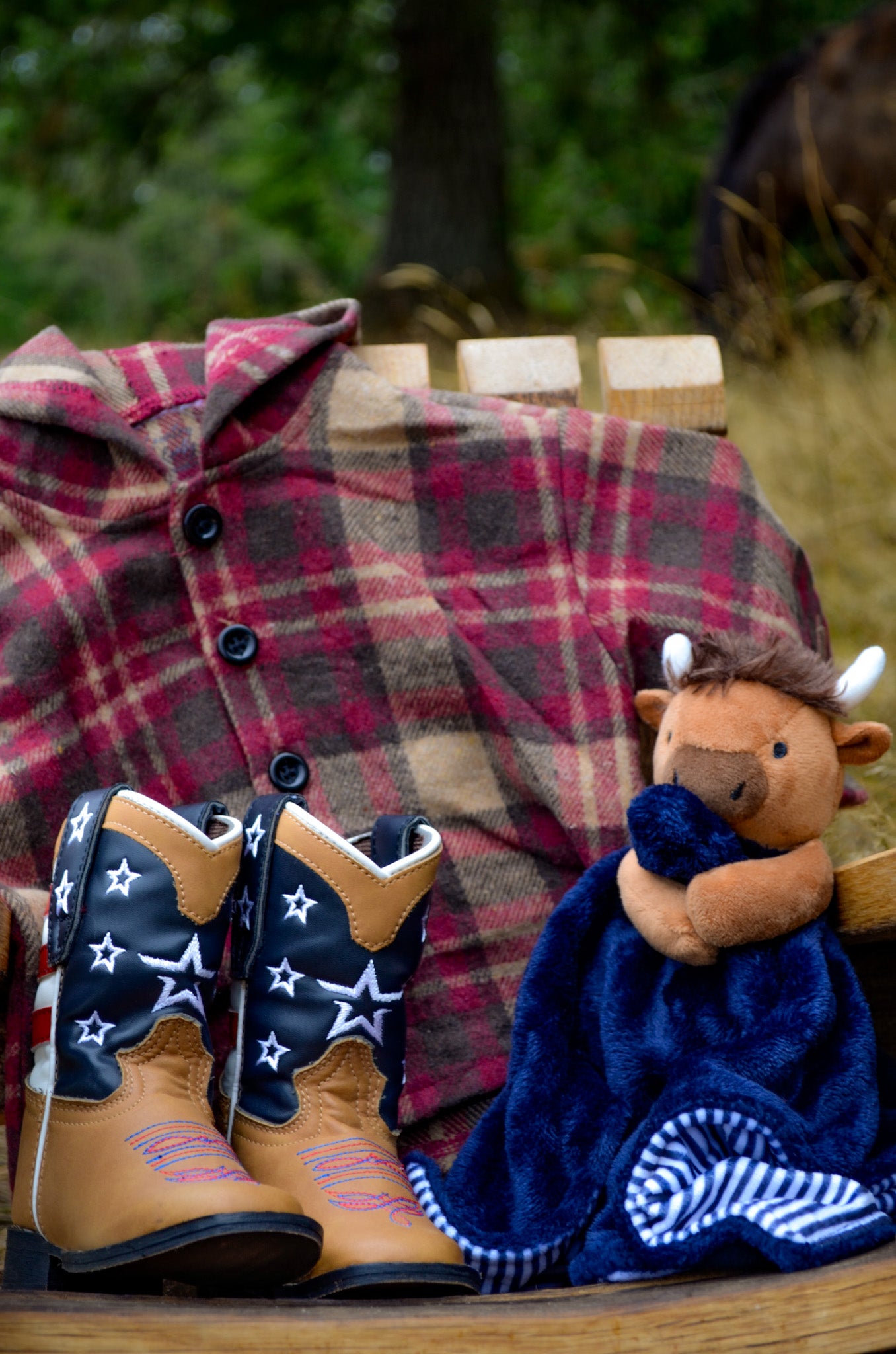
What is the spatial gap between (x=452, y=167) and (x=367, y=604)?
5.49 metres

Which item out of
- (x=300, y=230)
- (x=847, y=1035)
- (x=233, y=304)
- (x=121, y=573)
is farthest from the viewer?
(x=300, y=230)

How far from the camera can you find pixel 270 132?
11000mm

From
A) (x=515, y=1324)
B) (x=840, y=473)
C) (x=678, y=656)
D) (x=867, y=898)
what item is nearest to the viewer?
(x=515, y=1324)

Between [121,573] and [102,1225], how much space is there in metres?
0.68

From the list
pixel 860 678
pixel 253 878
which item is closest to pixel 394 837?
pixel 253 878

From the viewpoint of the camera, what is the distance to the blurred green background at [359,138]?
5.75m

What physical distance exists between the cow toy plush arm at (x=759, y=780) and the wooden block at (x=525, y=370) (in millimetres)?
520

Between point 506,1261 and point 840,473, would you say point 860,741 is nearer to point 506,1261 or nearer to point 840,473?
point 506,1261

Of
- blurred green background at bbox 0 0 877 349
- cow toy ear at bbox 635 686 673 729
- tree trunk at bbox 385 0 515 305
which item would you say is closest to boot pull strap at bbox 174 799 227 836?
cow toy ear at bbox 635 686 673 729

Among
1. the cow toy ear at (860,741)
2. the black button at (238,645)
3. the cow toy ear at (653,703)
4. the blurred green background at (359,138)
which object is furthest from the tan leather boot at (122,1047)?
the blurred green background at (359,138)

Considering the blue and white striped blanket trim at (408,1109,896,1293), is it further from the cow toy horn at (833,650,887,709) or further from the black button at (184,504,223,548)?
the black button at (184,504,223,548)

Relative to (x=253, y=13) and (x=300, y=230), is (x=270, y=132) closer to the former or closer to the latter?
(x=300, y=230)

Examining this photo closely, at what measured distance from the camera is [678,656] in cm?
125

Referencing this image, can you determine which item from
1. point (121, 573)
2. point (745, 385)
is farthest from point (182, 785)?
point (745, 385)
